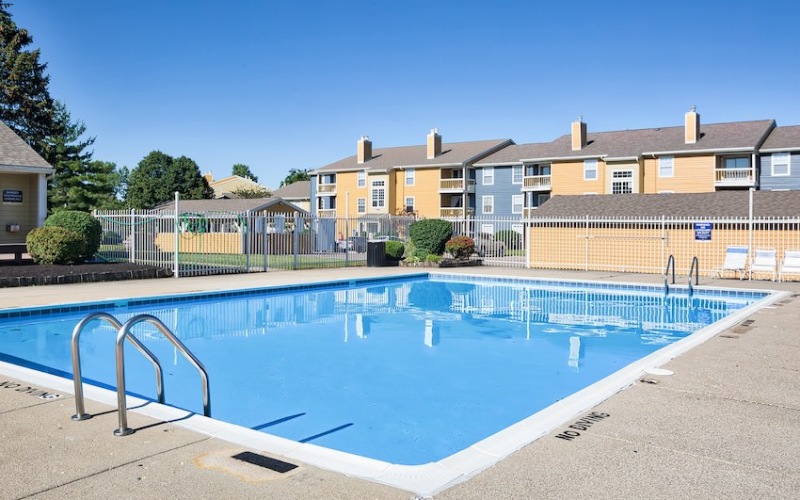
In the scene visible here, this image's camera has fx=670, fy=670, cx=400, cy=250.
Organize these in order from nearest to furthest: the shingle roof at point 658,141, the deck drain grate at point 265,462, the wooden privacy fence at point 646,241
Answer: the deck drain grate at point 265,462 → the wooden privacy fence at point 646,241 → the shingle roof at point 658,141

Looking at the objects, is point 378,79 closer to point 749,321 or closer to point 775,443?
point 749,321

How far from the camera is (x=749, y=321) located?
11.4m

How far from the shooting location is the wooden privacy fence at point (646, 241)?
878 inches

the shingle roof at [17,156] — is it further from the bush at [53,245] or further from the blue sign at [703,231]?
the blue sign at [703,231]

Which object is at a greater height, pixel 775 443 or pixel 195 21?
pixel 195 21

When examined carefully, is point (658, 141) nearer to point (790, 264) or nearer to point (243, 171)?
point (790, 264)

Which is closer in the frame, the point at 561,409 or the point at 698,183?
the point at 561,409

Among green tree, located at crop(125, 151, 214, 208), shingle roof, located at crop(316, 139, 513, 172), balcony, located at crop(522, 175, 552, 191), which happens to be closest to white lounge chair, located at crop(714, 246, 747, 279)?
balcony, located at crop(522, 175, 552, 191)

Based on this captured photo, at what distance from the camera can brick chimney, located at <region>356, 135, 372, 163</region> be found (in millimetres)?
56688

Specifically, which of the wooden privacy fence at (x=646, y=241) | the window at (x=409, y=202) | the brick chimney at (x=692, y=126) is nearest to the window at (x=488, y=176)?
the window at (x=409, y=202)

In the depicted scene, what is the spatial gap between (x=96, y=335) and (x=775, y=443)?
10766mm

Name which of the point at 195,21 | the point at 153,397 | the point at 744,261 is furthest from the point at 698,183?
the point at 153,397

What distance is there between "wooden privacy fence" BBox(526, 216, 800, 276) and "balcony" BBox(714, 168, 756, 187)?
18872 millimetres

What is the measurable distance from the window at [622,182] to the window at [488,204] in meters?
10.7
